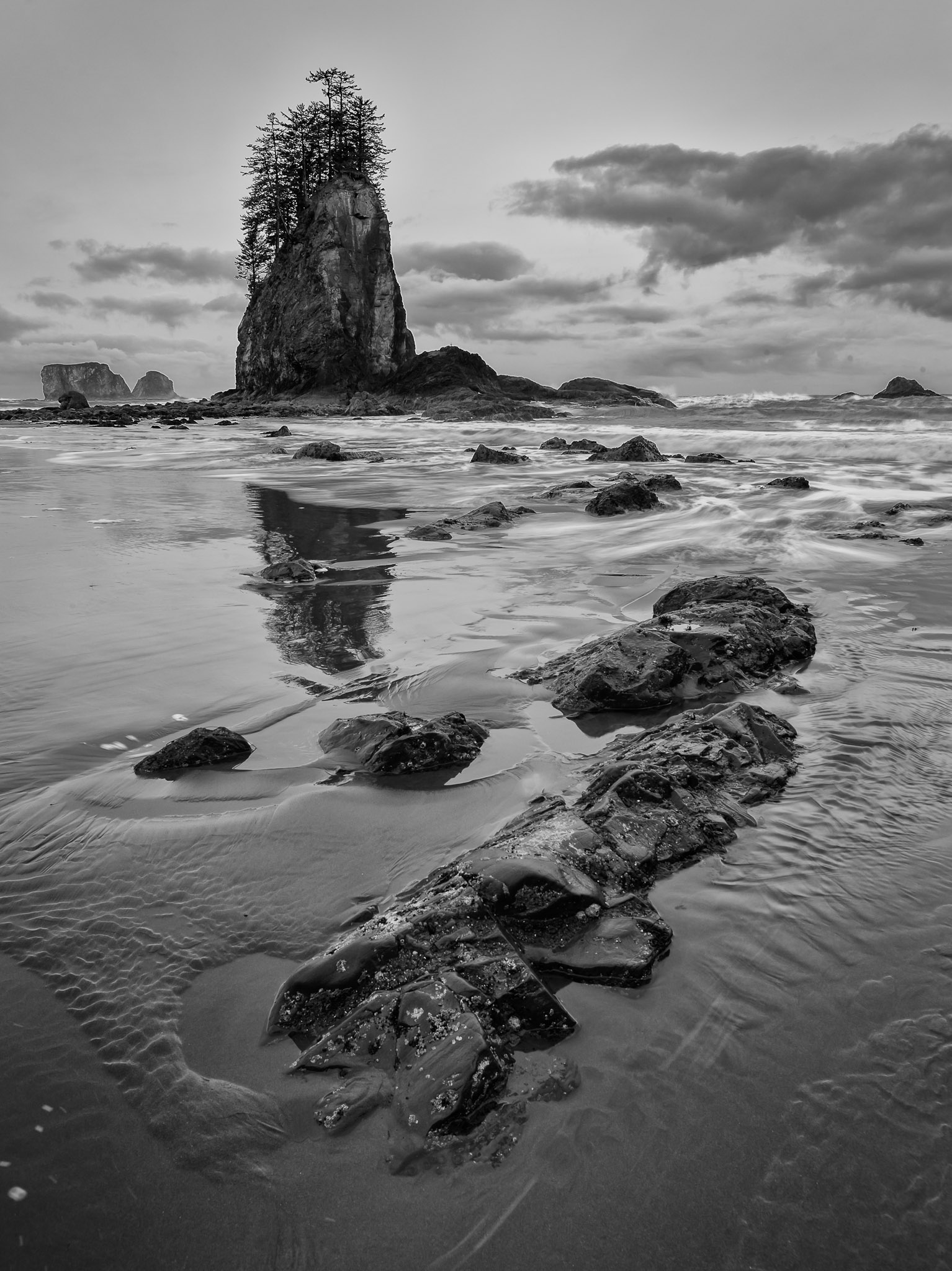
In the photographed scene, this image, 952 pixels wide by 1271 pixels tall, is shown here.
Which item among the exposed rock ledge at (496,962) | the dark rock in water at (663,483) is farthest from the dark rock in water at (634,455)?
the exposed rock ledge at (496,962)

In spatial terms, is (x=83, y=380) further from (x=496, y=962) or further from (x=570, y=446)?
(x=496, y=962)

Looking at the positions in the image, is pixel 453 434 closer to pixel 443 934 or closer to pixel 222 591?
pixel 222 591

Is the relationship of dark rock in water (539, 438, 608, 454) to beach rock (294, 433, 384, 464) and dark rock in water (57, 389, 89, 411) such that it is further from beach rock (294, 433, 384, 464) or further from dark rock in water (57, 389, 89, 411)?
dark rock in water (57, 389, 89, 411)

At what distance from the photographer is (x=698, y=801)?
8.20ft

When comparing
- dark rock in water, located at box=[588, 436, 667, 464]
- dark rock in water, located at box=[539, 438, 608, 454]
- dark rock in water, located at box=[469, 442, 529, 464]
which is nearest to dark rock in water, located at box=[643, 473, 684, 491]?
dark rock in water, located at box=[588, 436, 667, 464]

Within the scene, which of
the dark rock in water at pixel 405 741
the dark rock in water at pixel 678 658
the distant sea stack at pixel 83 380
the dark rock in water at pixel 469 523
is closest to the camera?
the dark rock in water at pixel 405 741

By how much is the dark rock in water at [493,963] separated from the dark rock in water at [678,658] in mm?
956

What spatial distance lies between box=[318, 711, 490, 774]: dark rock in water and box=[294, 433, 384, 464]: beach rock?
561 inches

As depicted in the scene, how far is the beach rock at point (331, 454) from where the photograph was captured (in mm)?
17078

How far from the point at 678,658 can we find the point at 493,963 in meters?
2.22

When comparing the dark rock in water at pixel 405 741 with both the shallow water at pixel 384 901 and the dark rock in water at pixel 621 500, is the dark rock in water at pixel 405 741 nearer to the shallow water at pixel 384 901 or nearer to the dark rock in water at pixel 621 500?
the shallow water at pixel 384 901

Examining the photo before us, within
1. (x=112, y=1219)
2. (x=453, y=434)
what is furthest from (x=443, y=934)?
(x=453, y=434)

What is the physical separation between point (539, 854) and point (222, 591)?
13.9ft

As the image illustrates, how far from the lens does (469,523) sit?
8.63 meters
